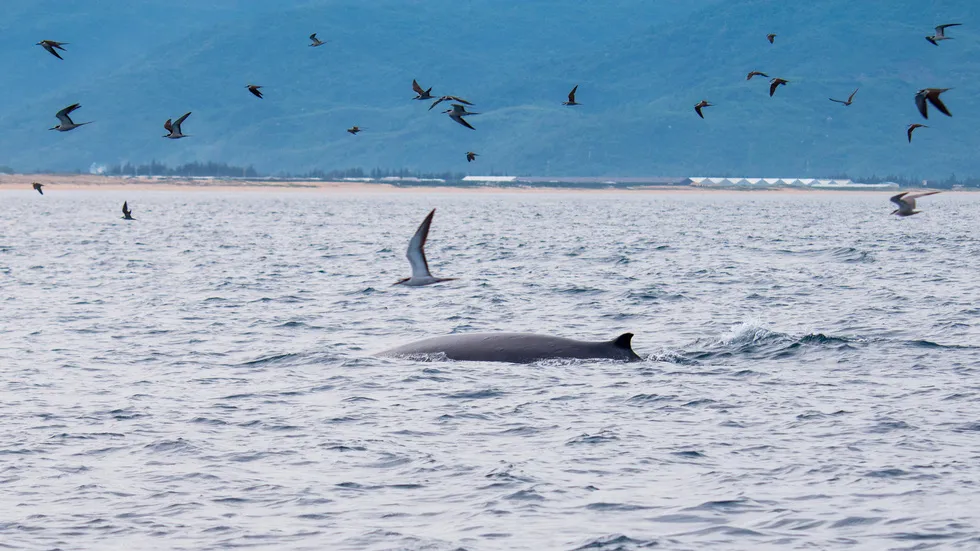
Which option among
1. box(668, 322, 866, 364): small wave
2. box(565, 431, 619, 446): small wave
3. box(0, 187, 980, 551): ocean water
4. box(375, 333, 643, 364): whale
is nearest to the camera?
box(0, 187, 980, 551): ocean water

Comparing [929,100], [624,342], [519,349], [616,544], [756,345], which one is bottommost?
[616,544]

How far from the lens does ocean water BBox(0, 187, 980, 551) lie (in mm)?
15781

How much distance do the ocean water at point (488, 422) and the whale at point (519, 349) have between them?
39 centimetres

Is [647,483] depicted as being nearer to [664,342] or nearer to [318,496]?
[318,496]

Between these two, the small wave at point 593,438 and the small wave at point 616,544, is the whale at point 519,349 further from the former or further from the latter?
the small wave at point 616,544

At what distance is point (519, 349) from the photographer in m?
26.8

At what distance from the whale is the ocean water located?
385 mm

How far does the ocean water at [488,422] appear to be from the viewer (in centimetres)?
1578

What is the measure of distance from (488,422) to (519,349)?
5602 mm

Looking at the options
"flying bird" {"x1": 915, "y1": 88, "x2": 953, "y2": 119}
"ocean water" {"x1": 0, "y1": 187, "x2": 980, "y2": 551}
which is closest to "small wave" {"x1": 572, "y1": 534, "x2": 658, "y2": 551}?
"ocean water" {"x1": 0, "y1": 187, "x2": 980, "y2": 551}

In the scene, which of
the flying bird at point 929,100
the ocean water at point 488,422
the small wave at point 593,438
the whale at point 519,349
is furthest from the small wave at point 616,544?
the flying bird at point 929,100

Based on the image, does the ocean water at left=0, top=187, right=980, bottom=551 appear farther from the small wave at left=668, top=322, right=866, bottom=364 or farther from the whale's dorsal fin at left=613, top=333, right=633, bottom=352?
the whale's dorsal fin at left=613, top=333, right=633, bottom=352

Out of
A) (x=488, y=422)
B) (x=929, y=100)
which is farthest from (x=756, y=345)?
(x=488, y=422)

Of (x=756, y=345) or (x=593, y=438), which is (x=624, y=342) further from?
(x=593, y=438)
